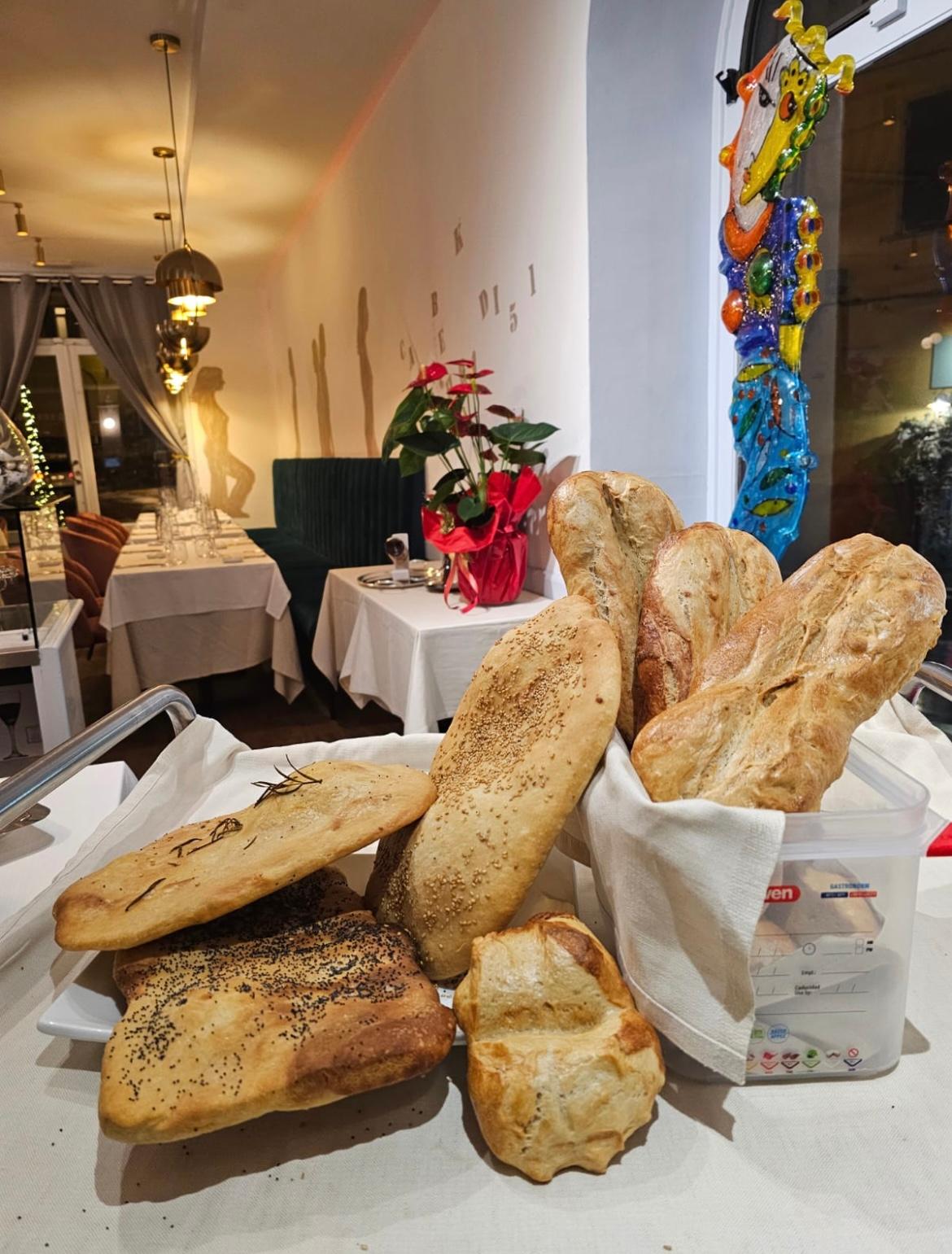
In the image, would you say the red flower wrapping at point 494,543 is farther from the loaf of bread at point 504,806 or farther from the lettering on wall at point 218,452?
the lettering on wall at point 218,452

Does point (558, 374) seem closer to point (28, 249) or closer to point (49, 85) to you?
point (49, 85)

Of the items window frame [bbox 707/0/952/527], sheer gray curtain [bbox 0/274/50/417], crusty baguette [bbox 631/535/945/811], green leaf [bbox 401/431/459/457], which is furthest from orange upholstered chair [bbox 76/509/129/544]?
crusty baguette [bbox 631/535/945/811]

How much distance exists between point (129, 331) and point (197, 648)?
6.14m

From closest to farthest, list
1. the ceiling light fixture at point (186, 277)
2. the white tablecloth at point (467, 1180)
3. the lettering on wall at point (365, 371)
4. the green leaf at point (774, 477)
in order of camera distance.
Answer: the white tablecloth at point (467, 1180) → the green leaf at point (774, 477) → the ceiling light fixture at point (186, 277) → the lettering on wall at point (365, 371)

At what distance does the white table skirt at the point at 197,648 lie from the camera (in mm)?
3508

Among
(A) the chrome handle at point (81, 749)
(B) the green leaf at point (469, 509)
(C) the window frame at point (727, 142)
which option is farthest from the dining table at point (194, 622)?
(A) the chrome handle at point (81, 749)

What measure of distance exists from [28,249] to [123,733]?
8.41m

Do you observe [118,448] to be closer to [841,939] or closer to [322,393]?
[322,393]

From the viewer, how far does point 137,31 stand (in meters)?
3.69

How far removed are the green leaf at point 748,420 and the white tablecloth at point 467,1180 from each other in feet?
4.82

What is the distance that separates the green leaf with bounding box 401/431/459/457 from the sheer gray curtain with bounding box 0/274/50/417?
723cm

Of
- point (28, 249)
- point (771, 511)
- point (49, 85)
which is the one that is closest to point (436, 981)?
point (771, 511)

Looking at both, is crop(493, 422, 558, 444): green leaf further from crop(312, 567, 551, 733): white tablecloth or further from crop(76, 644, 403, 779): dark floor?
crop(76, 644, 403, 779): dark floor

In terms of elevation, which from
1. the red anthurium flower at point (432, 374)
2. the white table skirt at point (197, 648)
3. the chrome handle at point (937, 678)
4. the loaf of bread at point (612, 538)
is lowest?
the white table skirt at point (197, 648)
